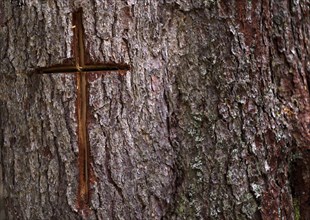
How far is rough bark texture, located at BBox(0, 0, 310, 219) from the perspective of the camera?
192 centimetres

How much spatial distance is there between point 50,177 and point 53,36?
1.69 feet

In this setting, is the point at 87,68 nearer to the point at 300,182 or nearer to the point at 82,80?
the point at 82,80

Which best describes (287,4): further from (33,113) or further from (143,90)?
(33,113)

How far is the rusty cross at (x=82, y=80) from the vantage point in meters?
1.90

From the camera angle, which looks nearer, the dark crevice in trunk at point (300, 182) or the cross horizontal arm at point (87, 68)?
the cross horizontal arm at point (87, 68)

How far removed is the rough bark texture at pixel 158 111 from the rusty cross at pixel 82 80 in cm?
2

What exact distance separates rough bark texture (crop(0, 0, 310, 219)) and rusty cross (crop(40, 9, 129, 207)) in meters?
0.02

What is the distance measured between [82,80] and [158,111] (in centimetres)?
30

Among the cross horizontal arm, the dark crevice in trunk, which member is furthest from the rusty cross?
the dark crevice in trunk

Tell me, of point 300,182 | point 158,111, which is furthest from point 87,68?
point 300,182

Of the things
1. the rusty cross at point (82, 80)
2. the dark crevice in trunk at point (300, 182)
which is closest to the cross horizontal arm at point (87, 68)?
the rusty cross at point (82, 80)

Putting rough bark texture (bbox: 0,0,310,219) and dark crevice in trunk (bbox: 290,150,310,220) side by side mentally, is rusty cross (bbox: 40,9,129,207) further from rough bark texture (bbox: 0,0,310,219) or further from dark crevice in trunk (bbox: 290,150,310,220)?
dark crevice in trunk (bbox: 290,150,310,220)

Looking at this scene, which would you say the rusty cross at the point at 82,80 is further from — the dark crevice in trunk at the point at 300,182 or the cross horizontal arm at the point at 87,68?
the dark crevice in trunk at the point at 300,182

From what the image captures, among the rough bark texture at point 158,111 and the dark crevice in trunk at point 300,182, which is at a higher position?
the rough bark texture at point 158,111
